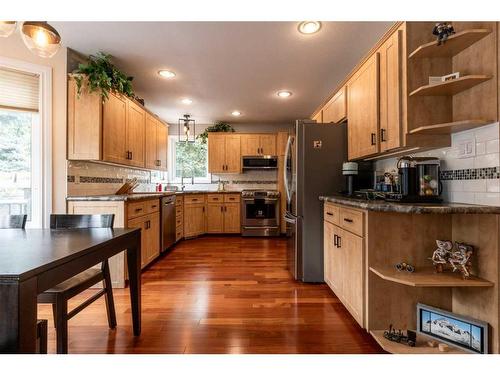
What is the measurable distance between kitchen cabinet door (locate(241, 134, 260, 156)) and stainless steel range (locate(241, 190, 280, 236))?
2.91 feet

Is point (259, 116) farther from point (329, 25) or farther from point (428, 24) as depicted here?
point (428, 24)

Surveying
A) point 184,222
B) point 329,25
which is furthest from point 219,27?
point 184,222

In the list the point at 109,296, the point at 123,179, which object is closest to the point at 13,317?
the point at 109,296

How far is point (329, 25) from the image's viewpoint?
2377mm

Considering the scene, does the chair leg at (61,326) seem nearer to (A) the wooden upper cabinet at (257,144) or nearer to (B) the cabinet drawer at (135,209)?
(B) the cabinet drawer at (135,209)

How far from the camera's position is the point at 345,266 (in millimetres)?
2129

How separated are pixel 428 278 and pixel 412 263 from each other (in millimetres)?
191

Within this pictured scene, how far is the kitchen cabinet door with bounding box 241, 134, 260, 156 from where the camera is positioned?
561cm

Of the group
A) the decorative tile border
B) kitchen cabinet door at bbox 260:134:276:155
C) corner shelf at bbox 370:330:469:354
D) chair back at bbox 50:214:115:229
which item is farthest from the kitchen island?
kitchen cabinet door at bbox 260:134:276:155

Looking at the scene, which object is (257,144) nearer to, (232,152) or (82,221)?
(232,152)

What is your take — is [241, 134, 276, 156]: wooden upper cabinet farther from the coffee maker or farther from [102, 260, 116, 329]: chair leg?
[102, 260, 116, 329]: chair leg

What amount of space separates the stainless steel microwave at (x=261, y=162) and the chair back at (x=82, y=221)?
3.96 m
